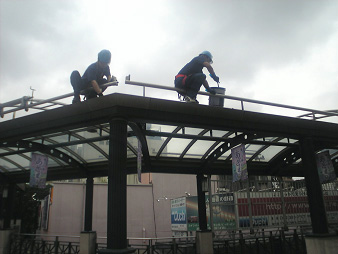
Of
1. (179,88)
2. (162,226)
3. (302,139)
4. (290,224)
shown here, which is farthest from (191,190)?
(179,88)

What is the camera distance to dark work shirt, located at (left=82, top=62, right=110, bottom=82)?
7.39 meters

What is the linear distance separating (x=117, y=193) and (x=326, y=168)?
295 inches

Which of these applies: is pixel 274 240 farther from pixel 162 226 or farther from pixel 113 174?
pixel 162 226

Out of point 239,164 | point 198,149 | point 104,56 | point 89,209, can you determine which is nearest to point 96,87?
point 104,56

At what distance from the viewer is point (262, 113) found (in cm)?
831

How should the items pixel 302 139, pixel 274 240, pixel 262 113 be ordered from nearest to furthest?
1. pixel 262 113
2. pixel 302 139
3. pixel 274 240

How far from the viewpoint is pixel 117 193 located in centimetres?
620

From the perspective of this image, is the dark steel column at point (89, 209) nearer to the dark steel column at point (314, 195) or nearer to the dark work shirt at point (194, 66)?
the dark work shirt at point (194, 66)

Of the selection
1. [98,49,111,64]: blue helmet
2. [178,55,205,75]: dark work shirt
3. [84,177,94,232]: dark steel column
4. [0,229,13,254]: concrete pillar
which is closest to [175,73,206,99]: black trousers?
[178,55,205,75]: dark work shirt

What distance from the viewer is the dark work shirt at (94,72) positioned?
24.2ft

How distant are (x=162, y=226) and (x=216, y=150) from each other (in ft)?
45.9

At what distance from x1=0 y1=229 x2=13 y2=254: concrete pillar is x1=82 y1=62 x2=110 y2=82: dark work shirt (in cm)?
931

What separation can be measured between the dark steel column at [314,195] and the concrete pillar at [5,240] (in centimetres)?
1217

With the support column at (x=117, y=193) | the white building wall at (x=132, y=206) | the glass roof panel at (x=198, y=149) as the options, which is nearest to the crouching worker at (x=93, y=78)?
the support column at (x=117, y=193)
